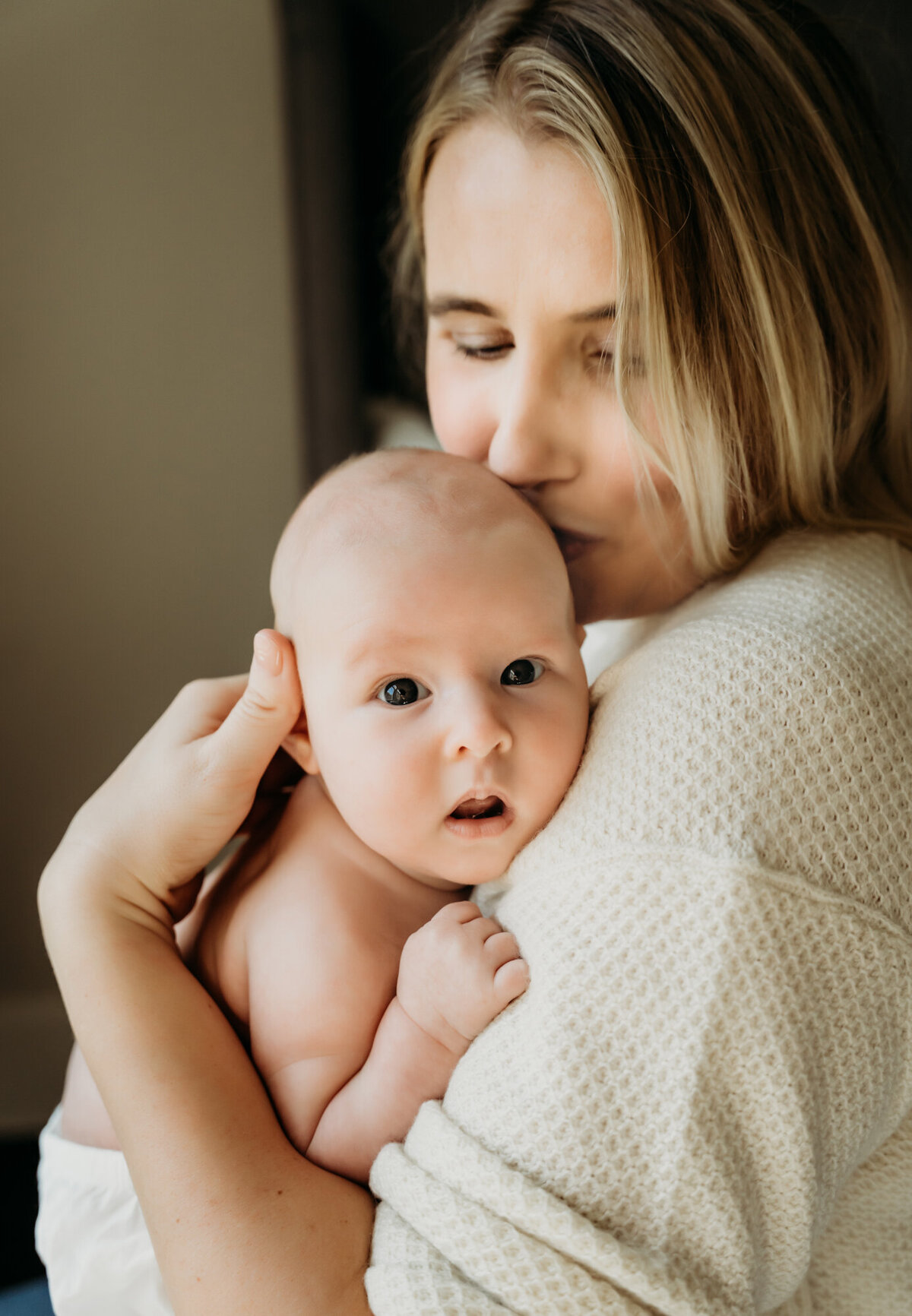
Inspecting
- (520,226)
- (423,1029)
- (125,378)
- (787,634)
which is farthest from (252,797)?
(125,378)

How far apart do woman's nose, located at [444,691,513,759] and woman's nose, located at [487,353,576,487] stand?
12.5 inches

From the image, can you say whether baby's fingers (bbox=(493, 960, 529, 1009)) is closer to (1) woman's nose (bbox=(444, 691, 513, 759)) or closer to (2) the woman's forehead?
(1) woman's nose (bbox=(444, 691, 513, 759))

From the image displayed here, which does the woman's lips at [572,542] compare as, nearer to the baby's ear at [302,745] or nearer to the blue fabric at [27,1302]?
the baby's ear at [302,745]

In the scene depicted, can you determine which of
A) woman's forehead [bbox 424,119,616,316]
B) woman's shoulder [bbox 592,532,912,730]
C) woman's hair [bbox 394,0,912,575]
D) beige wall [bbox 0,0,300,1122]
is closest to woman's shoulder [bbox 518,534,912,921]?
woman's shoulder [bbox 592,532,912,730]

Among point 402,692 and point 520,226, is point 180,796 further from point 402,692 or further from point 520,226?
point 520,226

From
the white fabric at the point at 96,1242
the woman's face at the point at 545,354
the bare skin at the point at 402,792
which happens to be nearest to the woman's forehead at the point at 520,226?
the woman's face at the point at 545,354

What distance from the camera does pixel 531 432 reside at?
1.05 metres

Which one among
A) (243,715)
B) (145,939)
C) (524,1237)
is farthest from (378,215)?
(524,1237)

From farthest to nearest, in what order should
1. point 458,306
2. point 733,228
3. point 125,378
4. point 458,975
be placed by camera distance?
point 125,378
point 458,306
point 733,228
point 458,975

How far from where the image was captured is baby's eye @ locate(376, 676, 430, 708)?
2.89 ft

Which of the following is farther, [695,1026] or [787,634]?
[787,634]

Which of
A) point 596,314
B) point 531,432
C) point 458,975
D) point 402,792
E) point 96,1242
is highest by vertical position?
point 596,314

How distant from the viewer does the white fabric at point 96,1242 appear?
3.10 feet

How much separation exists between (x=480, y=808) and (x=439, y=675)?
0.40 ft
